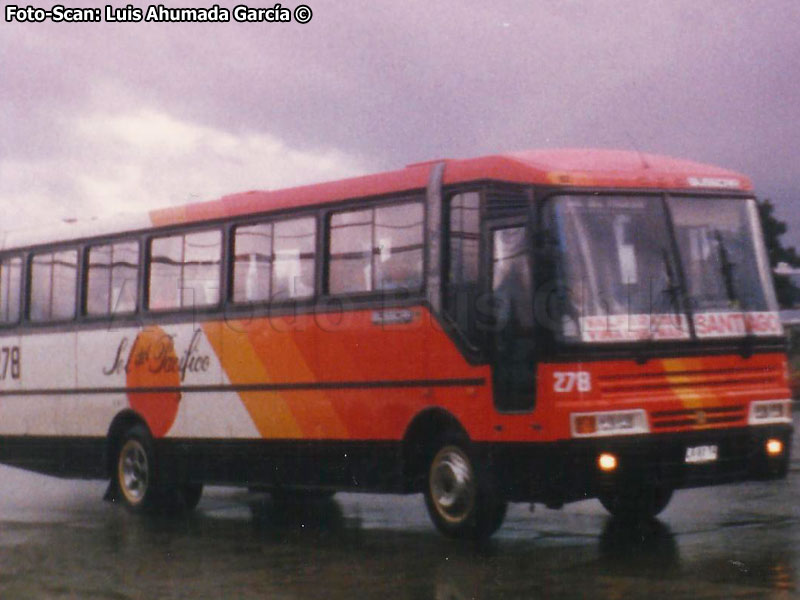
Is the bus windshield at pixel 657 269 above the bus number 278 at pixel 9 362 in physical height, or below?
above

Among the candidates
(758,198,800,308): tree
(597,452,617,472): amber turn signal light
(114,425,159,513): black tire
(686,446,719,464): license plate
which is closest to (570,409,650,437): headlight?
(597,452,617,472): amber turn signal light

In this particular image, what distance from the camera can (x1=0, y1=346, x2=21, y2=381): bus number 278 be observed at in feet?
66.7

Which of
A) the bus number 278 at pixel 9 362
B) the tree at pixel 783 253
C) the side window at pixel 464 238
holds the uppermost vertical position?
the tree at pixel 783 253

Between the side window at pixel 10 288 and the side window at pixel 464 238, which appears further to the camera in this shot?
the side window at pixel 10 288

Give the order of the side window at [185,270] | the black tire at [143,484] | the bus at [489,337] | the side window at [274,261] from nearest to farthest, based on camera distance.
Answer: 1. the bus at [489,337]
2. the side window at [274,261]
3. the side window at [185,270]
4. the black tire at [143,484]

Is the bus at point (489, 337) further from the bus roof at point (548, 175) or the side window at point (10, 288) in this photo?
the side window at point (10, 288)

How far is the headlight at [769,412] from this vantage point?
516 inches

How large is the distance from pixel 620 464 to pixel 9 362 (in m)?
10.6

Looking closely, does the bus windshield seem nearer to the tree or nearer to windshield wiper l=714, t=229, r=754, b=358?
windshield wiper l=714, t=229, r=754, b=358

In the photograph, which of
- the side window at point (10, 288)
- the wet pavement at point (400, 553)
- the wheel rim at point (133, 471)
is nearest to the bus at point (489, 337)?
the wet pavement at point (400, 553)

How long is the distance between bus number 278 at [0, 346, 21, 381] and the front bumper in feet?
30.9

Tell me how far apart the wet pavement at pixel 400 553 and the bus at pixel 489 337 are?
0.49m

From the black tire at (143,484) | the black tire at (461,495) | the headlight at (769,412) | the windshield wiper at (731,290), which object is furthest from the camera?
the black tire at (143,484)

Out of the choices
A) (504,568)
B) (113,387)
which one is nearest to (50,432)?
(113,387)
